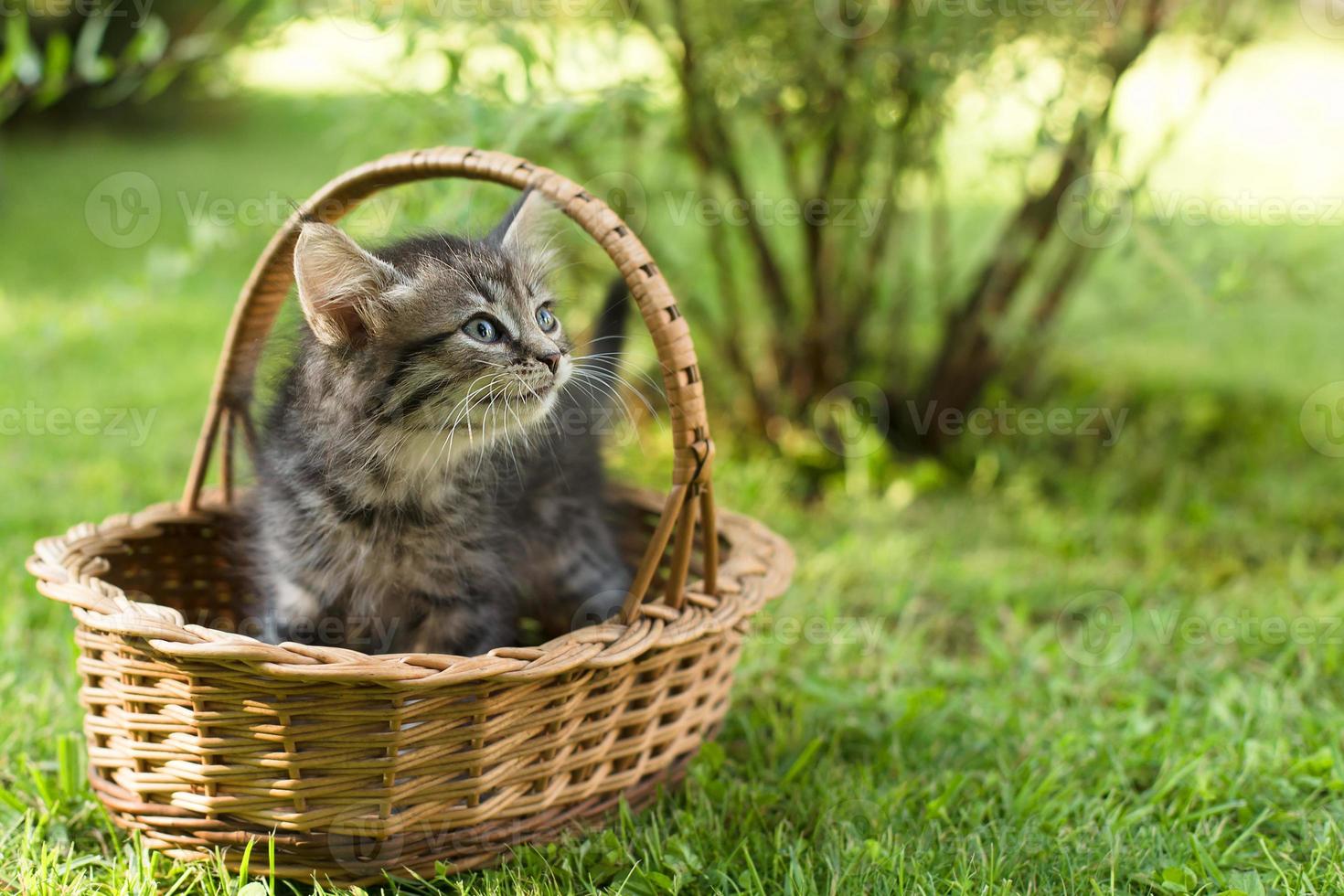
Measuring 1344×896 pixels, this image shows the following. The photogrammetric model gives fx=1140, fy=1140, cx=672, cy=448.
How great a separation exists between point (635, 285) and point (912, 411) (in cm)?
239

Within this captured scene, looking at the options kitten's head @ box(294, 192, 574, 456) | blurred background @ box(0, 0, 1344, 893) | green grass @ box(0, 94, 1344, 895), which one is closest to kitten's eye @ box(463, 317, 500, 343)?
kitten's head @ box(294, 192, 574, 456)

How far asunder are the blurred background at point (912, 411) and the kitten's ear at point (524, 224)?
0.36 metres

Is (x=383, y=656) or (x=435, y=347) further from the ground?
(x=435, y=347)

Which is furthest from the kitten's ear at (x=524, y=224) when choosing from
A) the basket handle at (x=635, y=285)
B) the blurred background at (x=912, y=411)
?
the blurred background at (x=912, y=411)

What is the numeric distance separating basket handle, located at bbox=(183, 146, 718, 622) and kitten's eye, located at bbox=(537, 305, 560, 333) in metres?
0.22

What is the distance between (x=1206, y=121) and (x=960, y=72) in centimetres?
520

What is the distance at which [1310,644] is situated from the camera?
260 cm

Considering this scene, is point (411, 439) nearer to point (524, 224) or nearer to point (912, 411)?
point (524, 224)

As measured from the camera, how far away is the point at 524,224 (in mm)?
1951

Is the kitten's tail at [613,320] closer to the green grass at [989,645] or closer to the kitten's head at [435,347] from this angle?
the kitten's head at [435,347]

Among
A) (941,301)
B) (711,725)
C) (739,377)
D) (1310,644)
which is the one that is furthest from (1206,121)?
(711,725)

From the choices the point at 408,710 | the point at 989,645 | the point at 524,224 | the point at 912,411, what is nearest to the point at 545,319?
the point at 524,224

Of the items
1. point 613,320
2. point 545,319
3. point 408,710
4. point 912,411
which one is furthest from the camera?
point 912,411

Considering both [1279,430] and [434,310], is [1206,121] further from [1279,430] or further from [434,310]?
[434,310]
